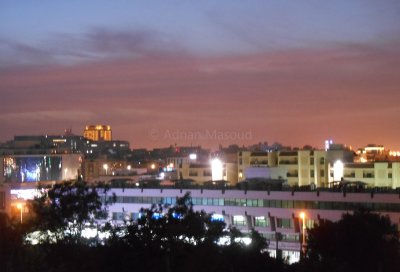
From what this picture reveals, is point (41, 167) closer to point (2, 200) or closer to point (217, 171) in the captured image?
point (217, 171)

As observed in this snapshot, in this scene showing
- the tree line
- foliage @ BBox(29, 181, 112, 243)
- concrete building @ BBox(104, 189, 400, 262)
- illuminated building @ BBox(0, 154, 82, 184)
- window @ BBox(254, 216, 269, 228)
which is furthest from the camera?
illuminated building @ BBox(0, 154, 82, 184)

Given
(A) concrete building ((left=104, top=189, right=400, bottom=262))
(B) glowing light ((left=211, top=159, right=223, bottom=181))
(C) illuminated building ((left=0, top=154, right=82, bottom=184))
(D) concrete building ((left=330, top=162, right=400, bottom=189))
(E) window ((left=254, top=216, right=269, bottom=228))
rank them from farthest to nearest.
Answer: (C) illuminated building ((left=0, top=154, right=82, bottom=184)), (B) glowing light ((left=211, top=159, right=223, bottom=181)), (D) concrete building ((left=330, top=162, right=400, bottom=189)), (E) window ((left=254, top=216, right=269, bottom=228)), (A) concrete building ((left=104, top=189, right=400, bottom=262))

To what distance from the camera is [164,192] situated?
4653 centimetres

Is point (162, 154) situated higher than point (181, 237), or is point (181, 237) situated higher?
point (162, 154)

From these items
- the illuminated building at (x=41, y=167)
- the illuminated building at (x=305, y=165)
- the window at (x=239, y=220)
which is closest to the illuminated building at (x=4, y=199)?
the window at (x=239, y=220)

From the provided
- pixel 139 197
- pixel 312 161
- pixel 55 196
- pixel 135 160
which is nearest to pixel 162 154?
pixel 135 160

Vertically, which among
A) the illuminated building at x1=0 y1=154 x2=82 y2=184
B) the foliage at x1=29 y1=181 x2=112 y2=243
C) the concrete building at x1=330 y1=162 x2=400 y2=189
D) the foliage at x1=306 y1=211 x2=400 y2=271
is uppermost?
the illuminated building at x1=0 y1=154 x2=82 y2=184

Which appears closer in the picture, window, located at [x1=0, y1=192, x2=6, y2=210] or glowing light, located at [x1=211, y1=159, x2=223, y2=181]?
window, located at [x1=0, y1=192, x2=6, y2=210]

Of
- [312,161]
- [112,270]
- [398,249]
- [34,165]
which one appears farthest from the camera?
[34,165]

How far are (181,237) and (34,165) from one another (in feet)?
174

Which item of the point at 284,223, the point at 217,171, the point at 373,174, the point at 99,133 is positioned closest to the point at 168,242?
the point at 284,223

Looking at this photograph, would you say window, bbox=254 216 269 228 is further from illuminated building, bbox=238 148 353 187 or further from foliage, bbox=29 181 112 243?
illuminated building, bbox=238 148 353 187

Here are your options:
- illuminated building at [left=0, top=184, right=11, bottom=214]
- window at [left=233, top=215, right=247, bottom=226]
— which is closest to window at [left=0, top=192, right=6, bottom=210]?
illuminated building at [left=0, top=184, right=11, bottom=214]

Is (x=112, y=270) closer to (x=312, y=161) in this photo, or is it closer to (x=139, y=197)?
(x=139, y=197)
